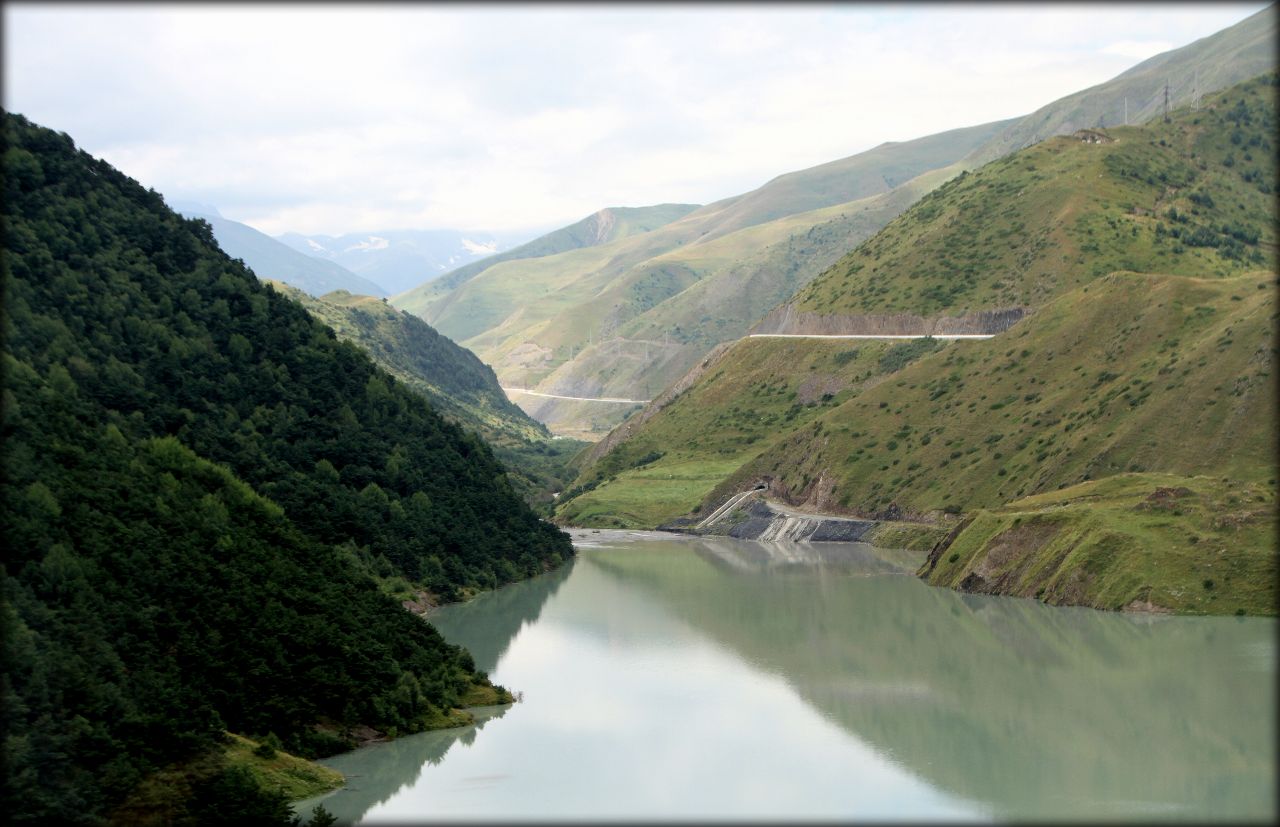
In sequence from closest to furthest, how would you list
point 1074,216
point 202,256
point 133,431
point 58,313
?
point 133,431 → point 58,313 → point 202,256 → point 1074,216

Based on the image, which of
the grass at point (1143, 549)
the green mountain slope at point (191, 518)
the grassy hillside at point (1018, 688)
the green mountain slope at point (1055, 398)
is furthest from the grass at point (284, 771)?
the green mountain slope at point (1055, 398)

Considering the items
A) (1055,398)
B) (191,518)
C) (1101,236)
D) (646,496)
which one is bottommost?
(646,496)

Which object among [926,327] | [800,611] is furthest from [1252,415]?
[926,327]

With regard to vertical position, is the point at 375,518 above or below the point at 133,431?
below

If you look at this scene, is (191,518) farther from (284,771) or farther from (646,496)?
(646,496)

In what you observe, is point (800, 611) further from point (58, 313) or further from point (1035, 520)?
point (58, 313)

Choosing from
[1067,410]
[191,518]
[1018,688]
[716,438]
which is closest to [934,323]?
[716,438]
